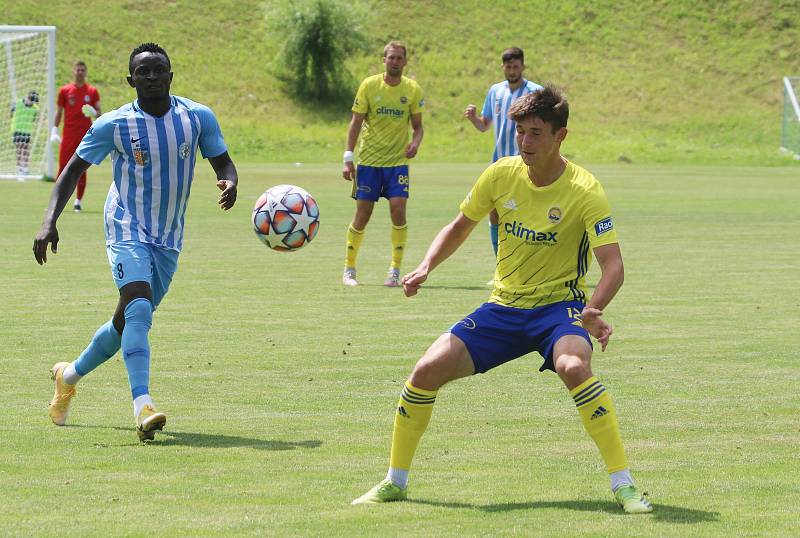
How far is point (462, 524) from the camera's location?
215 inches

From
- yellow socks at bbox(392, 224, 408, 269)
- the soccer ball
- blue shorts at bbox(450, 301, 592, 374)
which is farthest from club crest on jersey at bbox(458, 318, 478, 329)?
yellow socks at bbox(392, 224, 408, 269)

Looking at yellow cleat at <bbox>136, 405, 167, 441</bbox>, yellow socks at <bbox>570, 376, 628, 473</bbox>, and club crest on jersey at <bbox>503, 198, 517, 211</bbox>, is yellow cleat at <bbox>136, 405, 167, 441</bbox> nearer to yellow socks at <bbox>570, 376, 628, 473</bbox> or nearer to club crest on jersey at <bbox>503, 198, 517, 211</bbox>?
club crest on jersey at <bbox>503, 198, 517, 211</bbox>

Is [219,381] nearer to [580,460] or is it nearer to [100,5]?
[580,460]

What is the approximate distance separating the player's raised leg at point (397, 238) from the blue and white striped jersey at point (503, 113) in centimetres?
119

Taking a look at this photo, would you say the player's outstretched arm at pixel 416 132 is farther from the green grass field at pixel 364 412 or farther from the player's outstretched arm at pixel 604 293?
the player's outstretched arm at pixel 604 293

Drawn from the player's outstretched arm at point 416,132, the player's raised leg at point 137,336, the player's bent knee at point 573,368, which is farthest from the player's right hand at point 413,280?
the player's outstretched arm at point 416,132

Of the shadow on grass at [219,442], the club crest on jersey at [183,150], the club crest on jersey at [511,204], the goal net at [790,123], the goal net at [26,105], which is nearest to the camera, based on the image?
the club crest on jersey at [511,204]

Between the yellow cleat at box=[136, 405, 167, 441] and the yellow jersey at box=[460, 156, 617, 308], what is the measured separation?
188 cm

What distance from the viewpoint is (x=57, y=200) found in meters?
7.46

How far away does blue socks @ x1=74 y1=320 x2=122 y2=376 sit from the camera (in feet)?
24.7

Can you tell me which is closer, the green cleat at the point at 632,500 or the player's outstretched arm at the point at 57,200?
the green cleat at the point at 632,500

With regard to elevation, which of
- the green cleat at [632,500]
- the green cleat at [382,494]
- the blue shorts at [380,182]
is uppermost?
the green cleat at [632,500]

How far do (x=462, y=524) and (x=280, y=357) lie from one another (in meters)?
4.58

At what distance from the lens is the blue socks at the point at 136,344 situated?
283 inches
